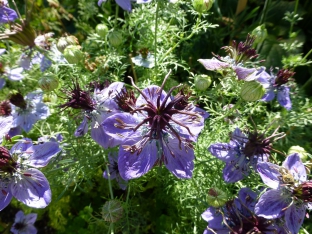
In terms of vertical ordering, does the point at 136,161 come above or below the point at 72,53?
below

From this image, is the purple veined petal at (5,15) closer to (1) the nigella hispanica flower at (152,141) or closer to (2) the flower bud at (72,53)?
(2) the flower bud at (72,53)

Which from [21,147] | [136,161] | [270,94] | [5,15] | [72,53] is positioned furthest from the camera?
[270,94]

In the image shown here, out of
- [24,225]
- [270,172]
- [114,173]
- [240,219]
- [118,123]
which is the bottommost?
[24,225]

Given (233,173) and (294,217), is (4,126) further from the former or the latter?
(294,217)

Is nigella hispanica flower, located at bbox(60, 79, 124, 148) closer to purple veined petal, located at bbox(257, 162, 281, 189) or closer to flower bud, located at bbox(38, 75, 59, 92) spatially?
flower bud, located at bbox(38, 75, 59, 92)

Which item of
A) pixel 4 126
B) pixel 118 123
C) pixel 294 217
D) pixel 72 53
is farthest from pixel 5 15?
pixel 294 217

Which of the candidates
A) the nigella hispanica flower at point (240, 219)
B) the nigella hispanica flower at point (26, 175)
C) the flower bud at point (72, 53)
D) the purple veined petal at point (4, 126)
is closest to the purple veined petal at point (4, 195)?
the nigella hispanica flower at point (26, 175)

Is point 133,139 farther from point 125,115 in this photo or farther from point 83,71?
point 83,71
